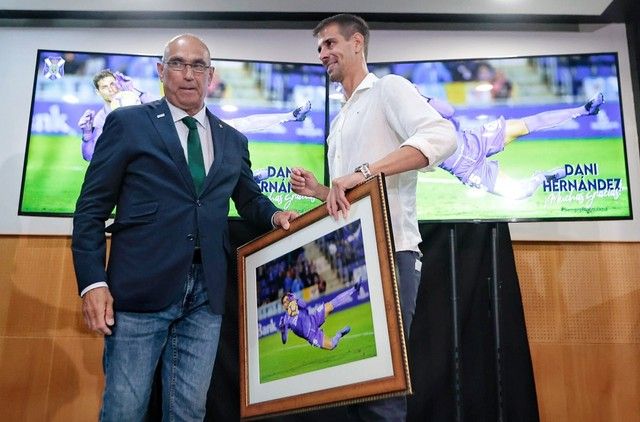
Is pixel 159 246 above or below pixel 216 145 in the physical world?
below

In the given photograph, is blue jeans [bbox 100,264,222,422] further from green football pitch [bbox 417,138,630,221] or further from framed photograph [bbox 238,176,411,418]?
green football pitch [bbox 417,138,630,221]

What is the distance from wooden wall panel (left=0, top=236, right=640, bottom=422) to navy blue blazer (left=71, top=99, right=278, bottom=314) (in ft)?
6.90

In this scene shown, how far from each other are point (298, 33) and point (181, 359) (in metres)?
3.09

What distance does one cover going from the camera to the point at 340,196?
1678mm

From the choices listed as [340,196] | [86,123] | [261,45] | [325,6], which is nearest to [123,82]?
[86,123]

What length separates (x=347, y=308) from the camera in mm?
1612

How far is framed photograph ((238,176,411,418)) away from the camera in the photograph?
152cm

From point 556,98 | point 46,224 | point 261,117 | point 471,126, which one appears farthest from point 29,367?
point 556,98

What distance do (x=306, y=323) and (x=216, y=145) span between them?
718 millimetres

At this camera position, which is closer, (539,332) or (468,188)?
(539,332)

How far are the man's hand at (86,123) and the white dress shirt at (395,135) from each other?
2.42 meters

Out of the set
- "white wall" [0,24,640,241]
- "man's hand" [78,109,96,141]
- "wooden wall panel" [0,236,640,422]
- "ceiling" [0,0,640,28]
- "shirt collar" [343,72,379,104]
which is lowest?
"wooden wall panel" [0,236,640,422]

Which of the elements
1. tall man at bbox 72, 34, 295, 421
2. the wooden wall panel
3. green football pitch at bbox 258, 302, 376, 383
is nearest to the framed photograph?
green football pitch at bbox 258, 302, 376, 383

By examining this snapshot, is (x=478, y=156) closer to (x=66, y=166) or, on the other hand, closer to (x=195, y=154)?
(x=195, y=154)
